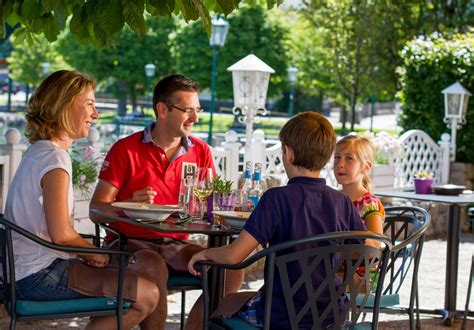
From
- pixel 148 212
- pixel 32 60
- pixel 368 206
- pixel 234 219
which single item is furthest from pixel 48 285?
pixel 32 60

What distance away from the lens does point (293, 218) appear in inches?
138

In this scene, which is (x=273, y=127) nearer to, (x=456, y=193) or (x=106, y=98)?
(x=106, y=98)

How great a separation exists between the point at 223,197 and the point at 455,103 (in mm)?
7916

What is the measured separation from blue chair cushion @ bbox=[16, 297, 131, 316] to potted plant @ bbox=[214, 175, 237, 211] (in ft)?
2.55

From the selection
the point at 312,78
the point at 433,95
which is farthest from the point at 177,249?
the point at 312,78

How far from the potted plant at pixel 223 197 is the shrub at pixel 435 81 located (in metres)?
8.34

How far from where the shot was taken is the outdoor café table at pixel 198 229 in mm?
4004

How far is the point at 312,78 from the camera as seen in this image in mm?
41500

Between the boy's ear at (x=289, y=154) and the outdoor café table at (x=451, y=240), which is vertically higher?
the boy's ear at (x=289, y=154)

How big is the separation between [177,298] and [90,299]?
317cm

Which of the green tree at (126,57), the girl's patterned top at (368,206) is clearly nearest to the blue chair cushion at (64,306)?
the girl's patterned top at (368,206)

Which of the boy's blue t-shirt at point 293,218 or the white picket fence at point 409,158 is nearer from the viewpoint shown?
the boy's blue t-shirt at point 293,218

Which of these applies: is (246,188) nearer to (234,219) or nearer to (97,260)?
(234,219)

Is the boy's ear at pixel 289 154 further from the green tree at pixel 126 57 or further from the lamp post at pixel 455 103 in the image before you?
the green tree at pixel 126 57
